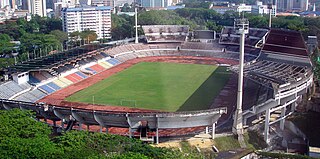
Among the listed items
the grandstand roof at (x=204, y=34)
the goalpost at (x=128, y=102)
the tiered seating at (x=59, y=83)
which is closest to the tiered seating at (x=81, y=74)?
the tiered seating at (x=59, y=83)

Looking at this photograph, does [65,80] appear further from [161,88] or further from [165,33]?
[165,33]

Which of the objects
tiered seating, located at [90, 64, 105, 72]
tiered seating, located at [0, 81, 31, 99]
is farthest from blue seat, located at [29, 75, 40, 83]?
tiered seating, located at [90, 64, 105, 72]

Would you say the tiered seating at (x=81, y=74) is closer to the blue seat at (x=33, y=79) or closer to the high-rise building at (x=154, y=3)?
the blue seat at (x=33, y=79)

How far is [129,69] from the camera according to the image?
126 ft

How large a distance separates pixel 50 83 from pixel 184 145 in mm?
16027

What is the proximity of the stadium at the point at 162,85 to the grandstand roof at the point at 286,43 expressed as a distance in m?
0.08

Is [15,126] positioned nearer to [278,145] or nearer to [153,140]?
[153,140]

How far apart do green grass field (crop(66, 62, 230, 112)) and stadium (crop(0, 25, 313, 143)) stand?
0.07m

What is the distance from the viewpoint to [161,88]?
2995 centimetres

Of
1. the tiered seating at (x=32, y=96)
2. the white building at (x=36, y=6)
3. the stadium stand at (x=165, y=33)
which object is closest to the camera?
the tiered seating at (x=32, y=96)

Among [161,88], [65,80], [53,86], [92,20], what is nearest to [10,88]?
[53,86]

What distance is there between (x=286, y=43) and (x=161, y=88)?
10443 millimetres

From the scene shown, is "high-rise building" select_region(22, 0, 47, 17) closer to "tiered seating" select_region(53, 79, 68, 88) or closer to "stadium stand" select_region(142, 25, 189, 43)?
"stadium stand" select_region(142, 25, 189, 43)

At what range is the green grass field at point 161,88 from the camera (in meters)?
25.4
